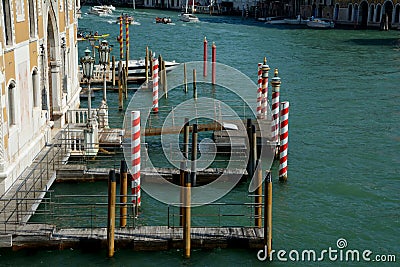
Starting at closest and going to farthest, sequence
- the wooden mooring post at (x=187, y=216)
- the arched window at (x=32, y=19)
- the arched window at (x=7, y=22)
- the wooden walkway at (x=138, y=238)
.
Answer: the wooden mooring post at (x=187, y=216), the wooden walkway at (x=138, y=238), the arched window at (x=7, y=22), the arched window at (x=32, y=19)

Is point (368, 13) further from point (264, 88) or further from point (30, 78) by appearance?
point (30, 78)

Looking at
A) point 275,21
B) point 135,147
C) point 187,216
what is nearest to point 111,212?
point 187,216

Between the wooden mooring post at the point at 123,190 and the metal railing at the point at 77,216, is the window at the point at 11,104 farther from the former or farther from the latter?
the wooden mooring post at the point at 123,190

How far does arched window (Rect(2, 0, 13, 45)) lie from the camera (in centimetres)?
899

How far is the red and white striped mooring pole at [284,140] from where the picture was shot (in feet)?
36.7

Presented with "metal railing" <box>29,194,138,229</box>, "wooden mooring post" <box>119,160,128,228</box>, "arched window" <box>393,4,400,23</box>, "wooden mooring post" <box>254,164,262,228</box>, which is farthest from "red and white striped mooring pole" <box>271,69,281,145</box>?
"arched window" <box>393,4,400,23</box>

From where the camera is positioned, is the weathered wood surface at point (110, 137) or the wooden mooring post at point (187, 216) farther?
the weathered wood surface at point (110, 137)

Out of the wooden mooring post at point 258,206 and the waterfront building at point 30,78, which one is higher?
the waterfront building at point 30,78

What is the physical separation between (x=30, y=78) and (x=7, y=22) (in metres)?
1.48

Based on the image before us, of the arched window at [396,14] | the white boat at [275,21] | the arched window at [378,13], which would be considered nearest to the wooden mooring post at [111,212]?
the arched window at [396,14]

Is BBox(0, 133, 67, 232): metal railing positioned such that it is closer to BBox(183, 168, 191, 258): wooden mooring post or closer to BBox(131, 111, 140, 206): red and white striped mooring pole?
BBox(131, 111, 140, 206): red and white striped mooring pole

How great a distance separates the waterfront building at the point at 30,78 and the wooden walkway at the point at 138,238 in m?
1.07

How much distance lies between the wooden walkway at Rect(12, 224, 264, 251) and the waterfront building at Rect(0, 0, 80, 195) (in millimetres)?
1072

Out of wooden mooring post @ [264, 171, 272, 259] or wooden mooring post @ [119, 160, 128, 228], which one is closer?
wooden mooring post @ [264, 171, 272, 259]
